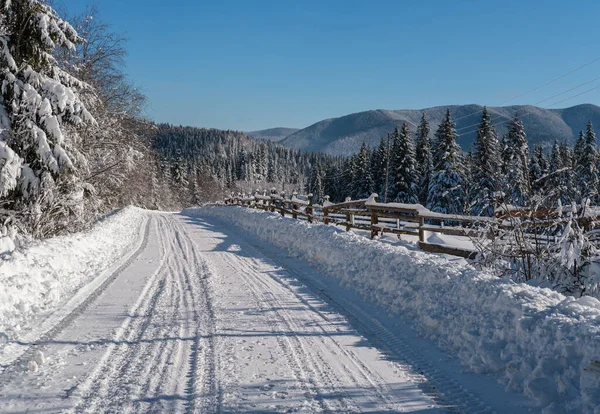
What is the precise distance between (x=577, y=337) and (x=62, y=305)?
6949mm

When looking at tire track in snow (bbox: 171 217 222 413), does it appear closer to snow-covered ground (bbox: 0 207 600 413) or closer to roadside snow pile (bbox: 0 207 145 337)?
snow-covered ground (bbox: 0 207 600 413)

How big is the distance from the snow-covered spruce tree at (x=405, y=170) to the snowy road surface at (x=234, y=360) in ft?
123

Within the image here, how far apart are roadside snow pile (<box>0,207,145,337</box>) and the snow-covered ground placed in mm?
184

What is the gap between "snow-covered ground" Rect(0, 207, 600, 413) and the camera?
12.6ft

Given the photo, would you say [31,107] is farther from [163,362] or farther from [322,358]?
[322,358]

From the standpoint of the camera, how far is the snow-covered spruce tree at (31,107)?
10141 mm

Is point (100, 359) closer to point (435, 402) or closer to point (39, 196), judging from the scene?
point (435, 402)

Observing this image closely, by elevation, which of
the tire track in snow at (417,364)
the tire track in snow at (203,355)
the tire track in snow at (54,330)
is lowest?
the tire track in snow at (417,364)

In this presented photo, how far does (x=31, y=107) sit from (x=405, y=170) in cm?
3778

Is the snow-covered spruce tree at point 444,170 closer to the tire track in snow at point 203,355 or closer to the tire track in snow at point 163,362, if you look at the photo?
the tire track in snow at point 203,355

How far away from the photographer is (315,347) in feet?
17.0

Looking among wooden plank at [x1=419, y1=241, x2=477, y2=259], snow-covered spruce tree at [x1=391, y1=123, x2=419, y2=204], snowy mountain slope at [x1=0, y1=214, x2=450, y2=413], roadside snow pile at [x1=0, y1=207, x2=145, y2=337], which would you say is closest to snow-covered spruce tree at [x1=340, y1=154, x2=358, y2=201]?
snow-covered spruce tree at [x1=391, y1=123, x2=419, y2=204]

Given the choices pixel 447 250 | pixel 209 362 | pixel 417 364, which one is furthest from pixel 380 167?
pixel 209 362

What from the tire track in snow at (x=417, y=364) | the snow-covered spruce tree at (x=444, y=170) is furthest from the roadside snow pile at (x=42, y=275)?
the snow-covered spruce tree at (x=444, y=170)
